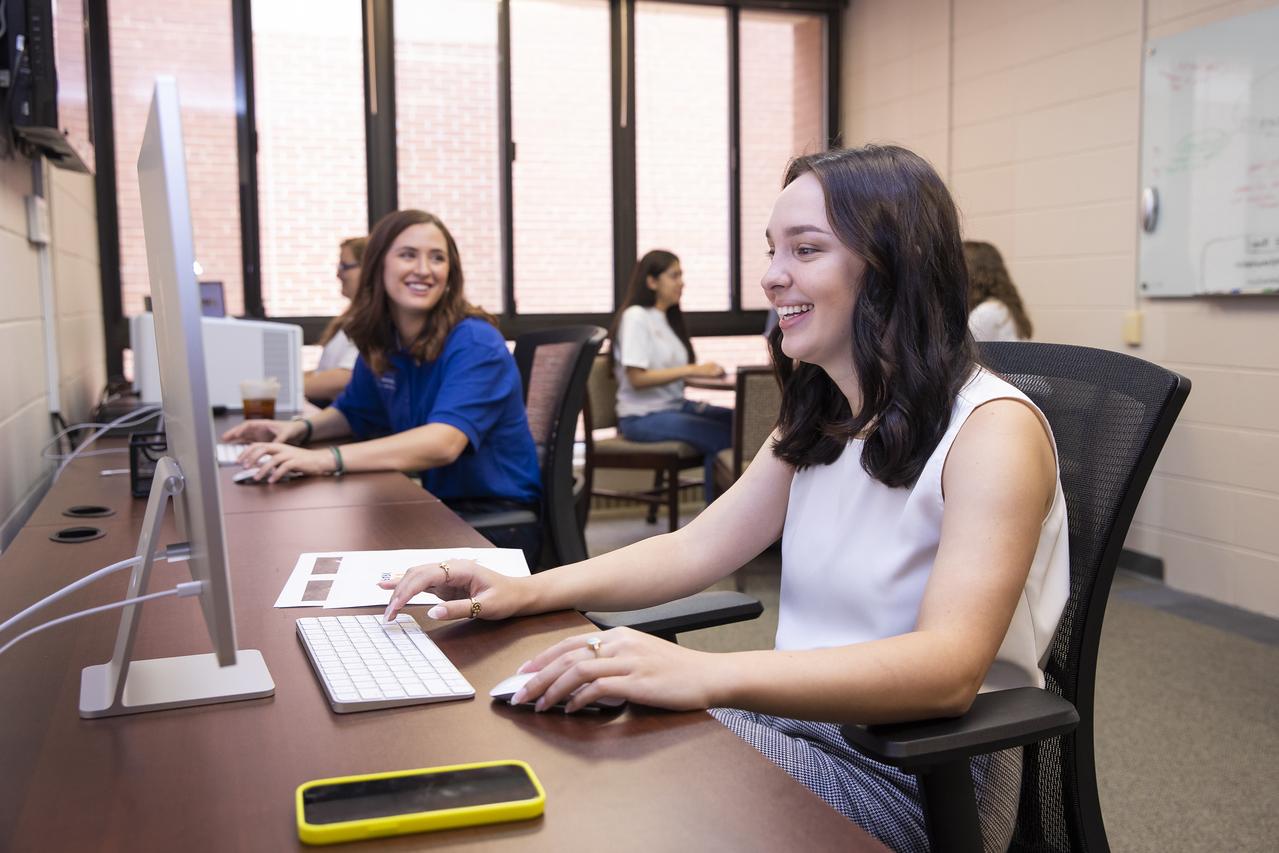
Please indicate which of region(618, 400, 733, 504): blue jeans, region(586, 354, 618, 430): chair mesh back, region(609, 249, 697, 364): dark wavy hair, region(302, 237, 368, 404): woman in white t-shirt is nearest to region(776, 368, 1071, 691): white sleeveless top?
region(302, 237, 368, 404): woman in white t-shirt

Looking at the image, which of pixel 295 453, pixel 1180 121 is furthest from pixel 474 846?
pixel 1180 121

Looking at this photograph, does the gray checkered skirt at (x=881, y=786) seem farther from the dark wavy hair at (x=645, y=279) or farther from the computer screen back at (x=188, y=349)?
the dark wavy hair at (x=645, y=279)

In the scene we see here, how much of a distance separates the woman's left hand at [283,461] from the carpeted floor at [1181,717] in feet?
4.76

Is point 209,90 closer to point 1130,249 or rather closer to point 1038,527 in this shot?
point 1130,249

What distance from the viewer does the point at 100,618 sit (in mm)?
1219

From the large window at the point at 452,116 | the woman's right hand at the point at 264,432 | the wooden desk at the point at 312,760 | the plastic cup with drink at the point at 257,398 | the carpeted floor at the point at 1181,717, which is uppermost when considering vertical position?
the large window at the point at 452,116

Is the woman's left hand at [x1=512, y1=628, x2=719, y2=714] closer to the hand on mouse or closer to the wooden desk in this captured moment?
the wooden desk

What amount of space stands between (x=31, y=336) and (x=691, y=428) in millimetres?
2637

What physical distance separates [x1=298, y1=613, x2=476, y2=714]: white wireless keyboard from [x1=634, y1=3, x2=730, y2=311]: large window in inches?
177

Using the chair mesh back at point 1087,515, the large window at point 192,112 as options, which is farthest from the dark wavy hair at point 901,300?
the large window at point 192,112

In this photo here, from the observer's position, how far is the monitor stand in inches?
35.9

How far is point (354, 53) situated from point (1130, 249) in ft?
11.1

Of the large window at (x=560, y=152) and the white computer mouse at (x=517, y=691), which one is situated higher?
the large window at (x=560, y=152)

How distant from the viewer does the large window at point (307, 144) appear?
4918 mm
